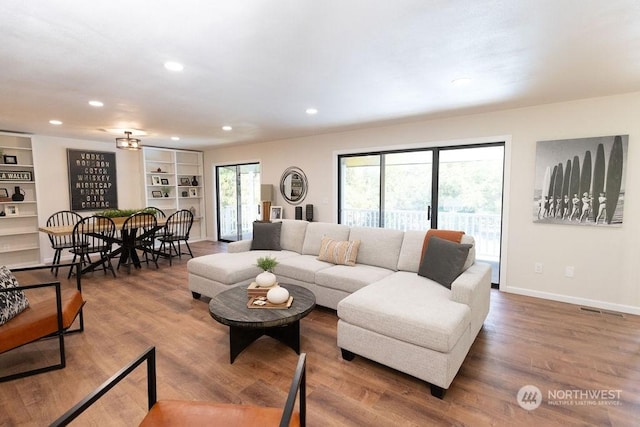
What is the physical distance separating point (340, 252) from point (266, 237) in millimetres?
1259

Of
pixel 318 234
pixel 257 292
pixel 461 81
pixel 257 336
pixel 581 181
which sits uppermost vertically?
pixel 461 81

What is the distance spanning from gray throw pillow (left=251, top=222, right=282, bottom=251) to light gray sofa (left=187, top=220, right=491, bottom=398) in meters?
0.10

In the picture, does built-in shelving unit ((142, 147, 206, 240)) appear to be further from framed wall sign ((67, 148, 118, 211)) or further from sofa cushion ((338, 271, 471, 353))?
sofa cushion ((338, 271, 471, 353))

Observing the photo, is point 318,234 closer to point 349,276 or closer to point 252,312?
point 349,276

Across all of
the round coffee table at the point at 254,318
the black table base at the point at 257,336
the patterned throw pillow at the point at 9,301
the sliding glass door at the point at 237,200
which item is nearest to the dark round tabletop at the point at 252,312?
the round coffee table at the point at 254,318

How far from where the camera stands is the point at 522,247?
3961 mm

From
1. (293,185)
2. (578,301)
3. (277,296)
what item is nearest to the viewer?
(277,296)

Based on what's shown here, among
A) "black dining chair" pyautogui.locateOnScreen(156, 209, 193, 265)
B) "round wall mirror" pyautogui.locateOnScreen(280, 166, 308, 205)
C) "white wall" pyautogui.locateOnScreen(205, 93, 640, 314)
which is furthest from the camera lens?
"round wall mirror" pyautogui.locateOnScreen(280, 166, 308, 205)

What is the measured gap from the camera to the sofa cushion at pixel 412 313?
2031 millimetres

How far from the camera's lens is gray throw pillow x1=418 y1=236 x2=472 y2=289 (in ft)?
8.98

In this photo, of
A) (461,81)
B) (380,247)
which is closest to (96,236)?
(380,247)

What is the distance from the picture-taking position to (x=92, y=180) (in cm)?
641

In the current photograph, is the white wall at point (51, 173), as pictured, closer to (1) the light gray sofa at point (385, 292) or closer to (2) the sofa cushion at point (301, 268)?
(1) the light gray sofa at point (385, 292)

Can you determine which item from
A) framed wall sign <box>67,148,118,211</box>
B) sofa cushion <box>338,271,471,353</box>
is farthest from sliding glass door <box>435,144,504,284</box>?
framed wall sign <box>67,148,118,211</box>
